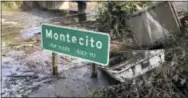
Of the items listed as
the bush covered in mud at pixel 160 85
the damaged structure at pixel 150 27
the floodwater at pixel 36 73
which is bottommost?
the floodwater at pixel 36 73

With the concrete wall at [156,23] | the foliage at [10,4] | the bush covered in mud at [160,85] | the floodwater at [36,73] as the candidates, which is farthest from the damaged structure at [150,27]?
the foliage at [10,4]

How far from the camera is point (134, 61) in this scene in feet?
20.8

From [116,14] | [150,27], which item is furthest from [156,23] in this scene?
[116,14]

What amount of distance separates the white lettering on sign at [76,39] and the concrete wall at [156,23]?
130 inches

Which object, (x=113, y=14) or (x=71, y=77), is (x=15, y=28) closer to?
(x=113, y=14)

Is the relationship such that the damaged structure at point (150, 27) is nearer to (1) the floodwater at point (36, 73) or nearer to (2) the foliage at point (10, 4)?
(1) the floodwater at point (36, 73)

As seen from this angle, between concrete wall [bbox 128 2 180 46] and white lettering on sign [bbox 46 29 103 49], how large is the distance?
10.8ft

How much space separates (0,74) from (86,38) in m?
3.37

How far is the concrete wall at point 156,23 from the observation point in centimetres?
734

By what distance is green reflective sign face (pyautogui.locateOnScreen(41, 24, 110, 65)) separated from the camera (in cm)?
384

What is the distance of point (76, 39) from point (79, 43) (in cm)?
6

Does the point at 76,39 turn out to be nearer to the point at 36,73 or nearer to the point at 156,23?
the point at 36,73

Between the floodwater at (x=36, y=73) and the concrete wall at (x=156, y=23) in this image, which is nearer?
the floodwater at (x=36, y=73)

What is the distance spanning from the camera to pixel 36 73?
693 centimetres
